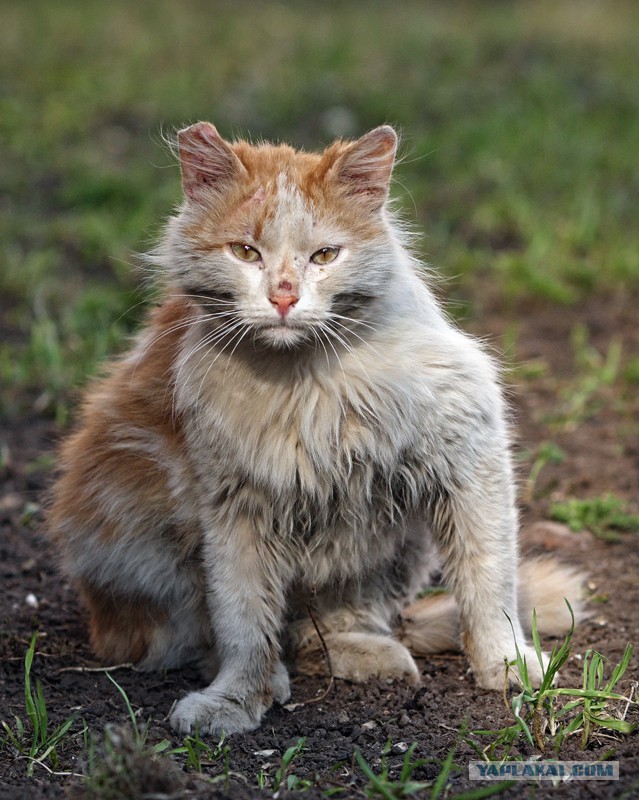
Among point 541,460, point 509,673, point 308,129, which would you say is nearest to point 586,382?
point 541,460

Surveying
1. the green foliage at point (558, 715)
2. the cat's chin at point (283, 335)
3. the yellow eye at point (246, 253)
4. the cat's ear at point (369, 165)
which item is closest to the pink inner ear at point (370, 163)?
the cat's ear at point (369, 165)

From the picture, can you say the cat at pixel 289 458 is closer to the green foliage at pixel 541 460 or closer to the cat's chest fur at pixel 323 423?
the cat's chest fur at pixel 323 423

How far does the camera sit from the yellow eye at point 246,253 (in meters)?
2.65

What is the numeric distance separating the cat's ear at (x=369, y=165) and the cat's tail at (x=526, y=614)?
4.39ft

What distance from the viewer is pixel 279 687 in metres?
3.03

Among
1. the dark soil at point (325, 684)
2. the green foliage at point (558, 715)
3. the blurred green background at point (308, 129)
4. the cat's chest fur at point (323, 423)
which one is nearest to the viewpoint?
the dark soil at point (325, 684)

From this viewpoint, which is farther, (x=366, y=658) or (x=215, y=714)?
(x=366, y=658)

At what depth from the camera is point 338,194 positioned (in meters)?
2.73

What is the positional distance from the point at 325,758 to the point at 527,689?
1.74ft

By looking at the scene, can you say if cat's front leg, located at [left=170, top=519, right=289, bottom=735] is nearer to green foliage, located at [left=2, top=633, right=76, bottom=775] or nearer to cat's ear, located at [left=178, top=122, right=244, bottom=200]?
green foliage, located at [left=2, top=633, right=76, bottom=775]

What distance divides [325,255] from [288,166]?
0.97 ft

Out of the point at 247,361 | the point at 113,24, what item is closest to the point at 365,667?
the point at 247,361

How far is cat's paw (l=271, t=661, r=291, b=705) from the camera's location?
303 cm

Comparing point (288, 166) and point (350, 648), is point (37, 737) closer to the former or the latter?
point (350, 648)
